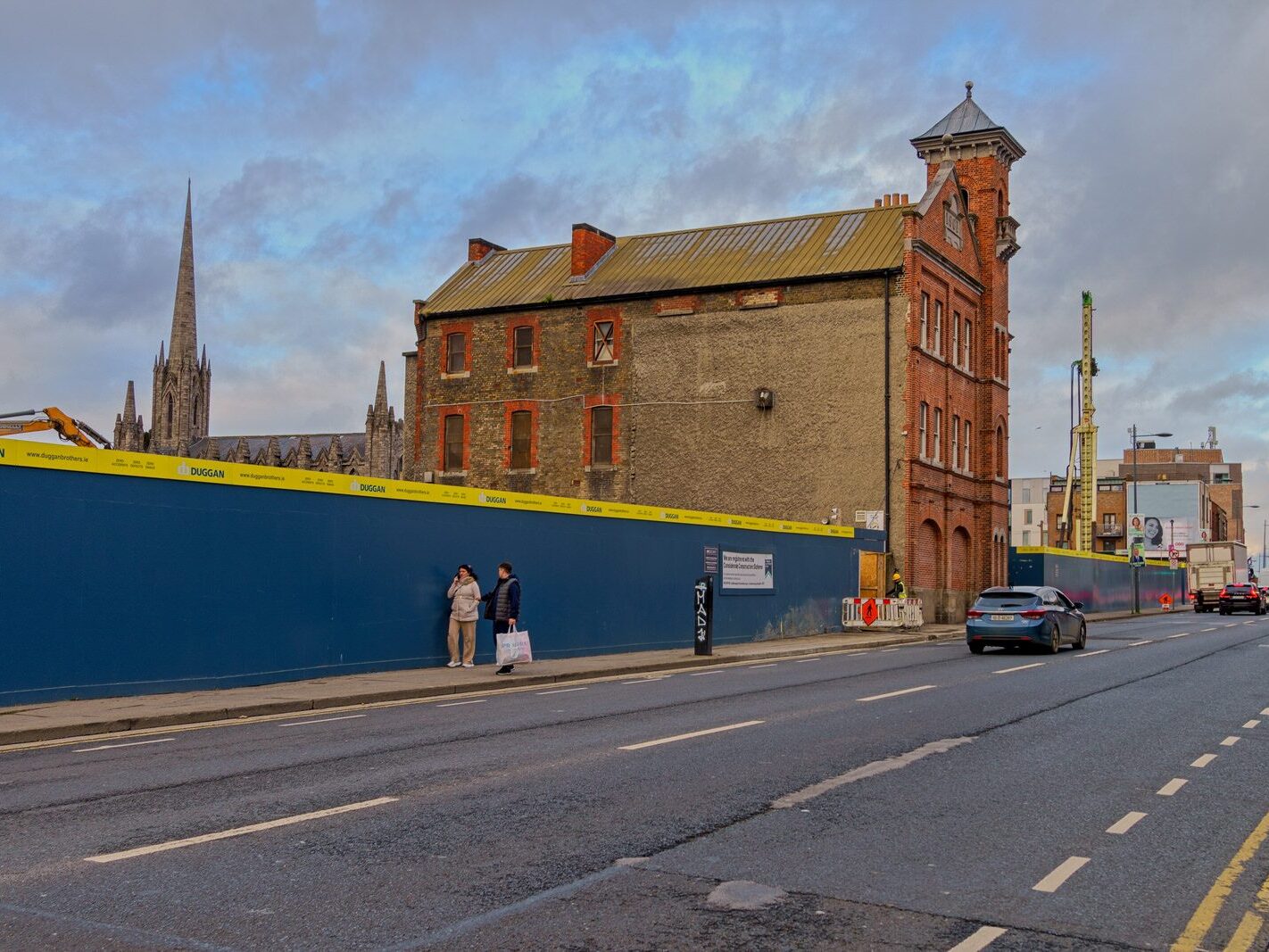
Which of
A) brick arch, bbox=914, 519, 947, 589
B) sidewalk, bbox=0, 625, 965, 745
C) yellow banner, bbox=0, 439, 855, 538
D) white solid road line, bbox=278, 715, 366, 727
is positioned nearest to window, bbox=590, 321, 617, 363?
brick arch, bbox=914, 519, 947, 589

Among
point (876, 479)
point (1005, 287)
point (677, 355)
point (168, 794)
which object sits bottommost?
point (168, 794)

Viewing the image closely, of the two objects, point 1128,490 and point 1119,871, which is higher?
point 1128,490

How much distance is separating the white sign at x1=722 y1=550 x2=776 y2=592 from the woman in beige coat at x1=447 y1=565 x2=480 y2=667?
33.0 feet

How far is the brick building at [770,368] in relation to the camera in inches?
1598

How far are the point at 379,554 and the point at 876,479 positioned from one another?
76.5 ft

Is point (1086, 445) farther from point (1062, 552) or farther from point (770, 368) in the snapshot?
point (770, 368)

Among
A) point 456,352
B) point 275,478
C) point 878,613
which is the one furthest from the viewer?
point 456,352

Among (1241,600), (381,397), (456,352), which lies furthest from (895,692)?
(381,397)

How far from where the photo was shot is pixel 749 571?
30.9 m

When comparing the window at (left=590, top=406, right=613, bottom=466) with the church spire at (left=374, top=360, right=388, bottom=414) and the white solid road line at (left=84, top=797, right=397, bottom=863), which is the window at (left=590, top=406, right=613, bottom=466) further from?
the church spire at (left=374, top=360, right=388, bottom=414)

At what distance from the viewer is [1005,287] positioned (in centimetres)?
4909

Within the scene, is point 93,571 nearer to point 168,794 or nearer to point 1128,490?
point 168,794

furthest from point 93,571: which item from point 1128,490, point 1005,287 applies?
point 1128,490

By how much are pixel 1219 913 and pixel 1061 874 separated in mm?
857
